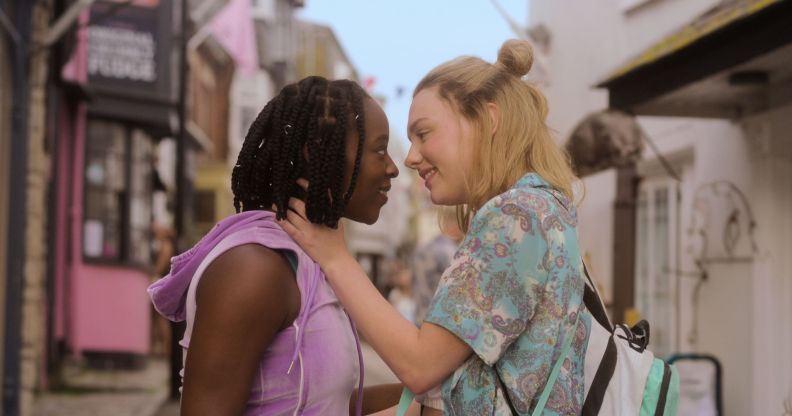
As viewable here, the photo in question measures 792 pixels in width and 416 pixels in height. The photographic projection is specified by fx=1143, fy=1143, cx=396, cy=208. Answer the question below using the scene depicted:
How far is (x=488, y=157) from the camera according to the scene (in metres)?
2.45

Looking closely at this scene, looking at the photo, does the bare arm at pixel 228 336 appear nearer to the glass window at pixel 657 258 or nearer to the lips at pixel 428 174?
the lips at pixel 428 174

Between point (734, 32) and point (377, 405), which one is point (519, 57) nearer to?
point (377, 405)

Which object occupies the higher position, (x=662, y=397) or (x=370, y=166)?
(x=370, y=166)

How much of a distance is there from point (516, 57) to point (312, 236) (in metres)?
0.61

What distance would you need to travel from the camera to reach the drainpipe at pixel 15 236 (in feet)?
29.4

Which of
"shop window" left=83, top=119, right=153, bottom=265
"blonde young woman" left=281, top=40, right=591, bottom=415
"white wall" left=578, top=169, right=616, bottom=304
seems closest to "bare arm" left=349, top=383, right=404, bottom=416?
"blonde young woman" left=281, top=40, right=591, bottom=415

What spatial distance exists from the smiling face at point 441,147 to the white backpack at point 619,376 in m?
0.34

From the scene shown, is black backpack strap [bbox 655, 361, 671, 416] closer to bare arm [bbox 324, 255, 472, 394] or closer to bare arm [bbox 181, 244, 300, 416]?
bare arm [bbox 324, 255, 472, 394]

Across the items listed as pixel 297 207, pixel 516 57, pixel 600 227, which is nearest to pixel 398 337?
pixel 297 207

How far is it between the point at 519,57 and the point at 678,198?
6.43m

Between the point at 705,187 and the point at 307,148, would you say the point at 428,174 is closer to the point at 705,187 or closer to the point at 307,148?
the point at 307,148

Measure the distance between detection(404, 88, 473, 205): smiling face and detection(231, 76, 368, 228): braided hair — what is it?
15 cm

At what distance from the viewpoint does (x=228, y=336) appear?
2.16 meters

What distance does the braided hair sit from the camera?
7.72ft
